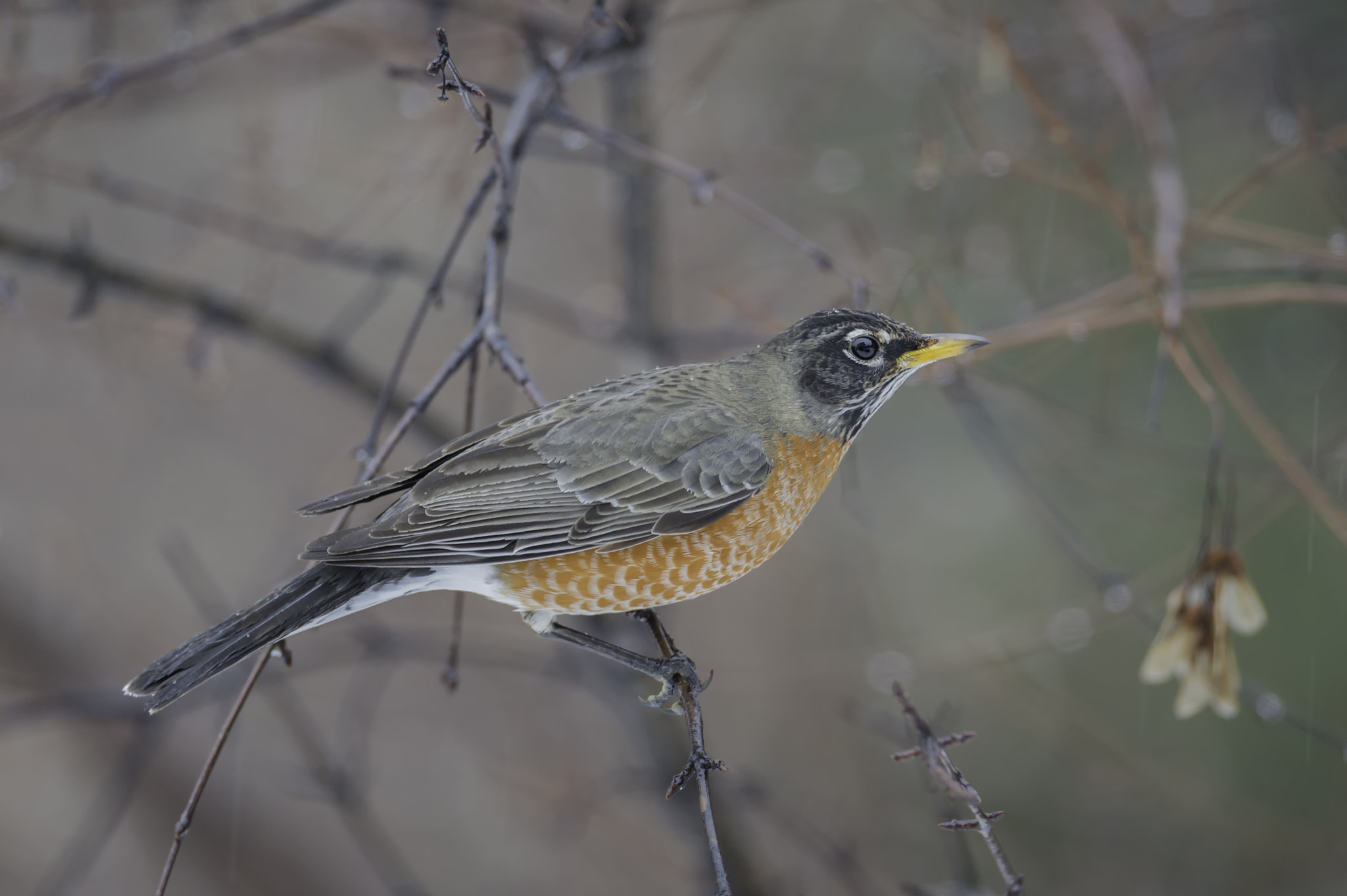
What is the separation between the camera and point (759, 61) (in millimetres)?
6301

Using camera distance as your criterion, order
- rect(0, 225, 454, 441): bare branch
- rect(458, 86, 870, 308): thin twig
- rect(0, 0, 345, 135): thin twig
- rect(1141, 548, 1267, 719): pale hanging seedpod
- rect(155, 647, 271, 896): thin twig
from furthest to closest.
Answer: rect(0, 225, 454, 441): bare branch, rect(0, 0, 345, 135): thin twig, rect(1141, 548, 1267, 719): pale hanging seedpod, rect(458, 86, 870, 308): thin twig, rect(155, 647, 271, 896): thin twig

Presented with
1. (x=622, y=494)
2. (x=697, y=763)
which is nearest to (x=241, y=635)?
(x=622, y=494)

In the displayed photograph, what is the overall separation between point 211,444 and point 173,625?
150cm

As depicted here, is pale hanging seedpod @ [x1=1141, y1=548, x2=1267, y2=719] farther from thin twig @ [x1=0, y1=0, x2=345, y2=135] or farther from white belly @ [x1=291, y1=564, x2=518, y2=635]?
thin twig @ [x1=0, y1=0, x2=345, y2=135]

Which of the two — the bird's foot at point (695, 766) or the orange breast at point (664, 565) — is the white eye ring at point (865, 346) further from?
the bird's foot at point (695, 766)

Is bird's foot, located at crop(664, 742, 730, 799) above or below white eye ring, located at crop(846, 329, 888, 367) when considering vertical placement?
below

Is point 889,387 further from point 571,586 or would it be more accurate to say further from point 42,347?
point 42,347

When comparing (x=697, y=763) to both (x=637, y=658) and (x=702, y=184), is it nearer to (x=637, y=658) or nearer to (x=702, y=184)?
(x=637, y=658)

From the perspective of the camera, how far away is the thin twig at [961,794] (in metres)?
1.81

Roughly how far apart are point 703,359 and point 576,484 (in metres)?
2.77

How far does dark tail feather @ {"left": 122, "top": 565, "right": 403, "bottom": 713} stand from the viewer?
8.15 feet

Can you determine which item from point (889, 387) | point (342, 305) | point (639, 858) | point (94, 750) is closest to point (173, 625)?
point (94, 750)

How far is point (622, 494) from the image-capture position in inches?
117

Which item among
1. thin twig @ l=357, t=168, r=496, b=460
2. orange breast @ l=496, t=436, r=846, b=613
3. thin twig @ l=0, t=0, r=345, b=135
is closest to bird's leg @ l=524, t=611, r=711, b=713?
orange breast @ l=496, t=436, r=846, b=613
